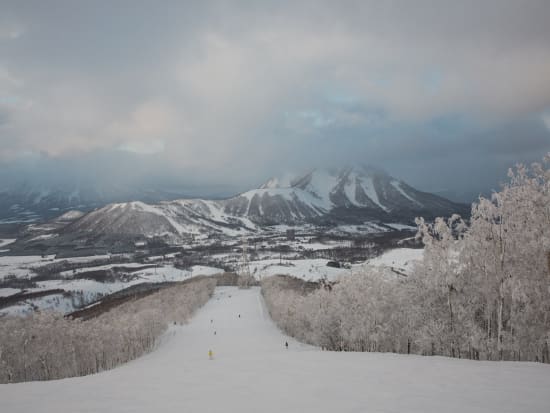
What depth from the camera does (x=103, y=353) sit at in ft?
153

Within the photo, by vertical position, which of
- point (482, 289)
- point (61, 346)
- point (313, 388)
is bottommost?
point (61, 346)

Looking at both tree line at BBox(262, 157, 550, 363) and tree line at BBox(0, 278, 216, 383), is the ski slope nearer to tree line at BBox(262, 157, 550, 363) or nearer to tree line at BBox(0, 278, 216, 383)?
tree line at BBox(262, 157, 550, 363)

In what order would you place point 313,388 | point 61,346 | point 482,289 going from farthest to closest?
1. point 61,346
2. point 482,289
3. point 313,388

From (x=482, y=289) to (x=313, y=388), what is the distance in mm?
18982

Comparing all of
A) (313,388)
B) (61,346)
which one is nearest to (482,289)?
(313,388)

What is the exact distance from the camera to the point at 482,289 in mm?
27031

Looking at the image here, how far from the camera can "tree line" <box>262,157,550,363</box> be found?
80.9ft

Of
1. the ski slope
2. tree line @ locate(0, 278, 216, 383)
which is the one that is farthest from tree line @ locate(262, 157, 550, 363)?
tree line @ locate(0, 278, 216, 383)

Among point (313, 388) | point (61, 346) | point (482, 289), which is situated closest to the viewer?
point (313, 388)

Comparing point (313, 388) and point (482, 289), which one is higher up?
point (482, 289)

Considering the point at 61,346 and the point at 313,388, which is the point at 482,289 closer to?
the point at 313,388

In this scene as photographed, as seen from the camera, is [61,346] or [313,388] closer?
[313,388]

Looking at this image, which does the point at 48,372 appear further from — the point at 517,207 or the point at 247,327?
the point at 517,207

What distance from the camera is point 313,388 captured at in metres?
16.6
